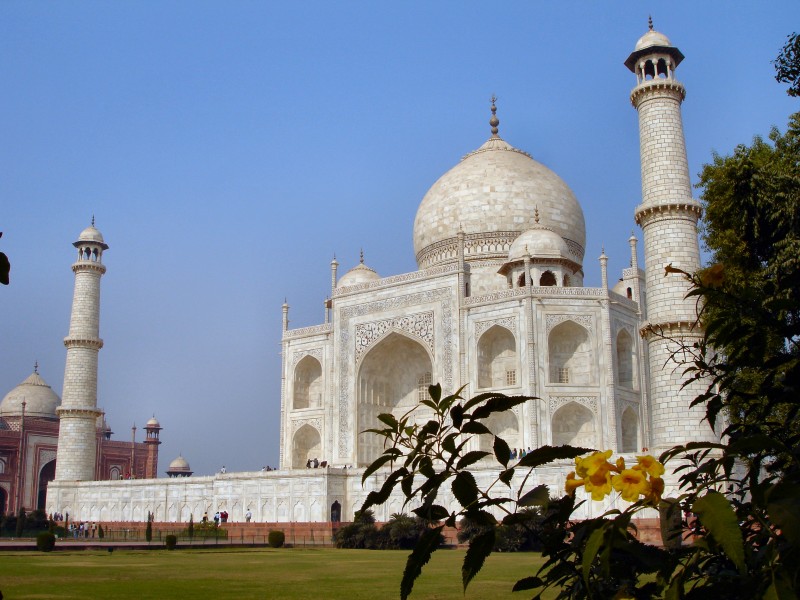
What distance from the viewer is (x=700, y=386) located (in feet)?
51.0

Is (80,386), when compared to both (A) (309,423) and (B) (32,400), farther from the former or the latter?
(B) (32,400)

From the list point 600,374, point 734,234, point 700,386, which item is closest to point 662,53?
point 734,234

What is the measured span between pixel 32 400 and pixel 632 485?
47861mm

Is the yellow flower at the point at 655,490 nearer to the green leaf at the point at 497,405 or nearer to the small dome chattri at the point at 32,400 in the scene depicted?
the green leaf at the point at 497,405

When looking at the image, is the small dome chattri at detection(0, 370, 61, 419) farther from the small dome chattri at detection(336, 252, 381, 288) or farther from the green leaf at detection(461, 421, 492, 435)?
the green leaf at detection(461, 421, 492, 435)

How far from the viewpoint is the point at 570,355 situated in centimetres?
2605

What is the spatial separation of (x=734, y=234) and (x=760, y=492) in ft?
43.8

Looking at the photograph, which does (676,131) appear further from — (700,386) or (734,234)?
(700,386)

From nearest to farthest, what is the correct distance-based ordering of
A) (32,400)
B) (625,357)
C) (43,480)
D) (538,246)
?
(625,357)
(538,246)
(43,480)
(32,400)

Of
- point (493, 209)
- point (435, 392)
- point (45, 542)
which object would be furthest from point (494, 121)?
point (435, 392)

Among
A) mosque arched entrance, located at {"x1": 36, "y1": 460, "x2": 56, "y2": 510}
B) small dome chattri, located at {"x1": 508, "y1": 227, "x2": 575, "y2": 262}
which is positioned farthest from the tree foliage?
mosque arched entrance, located at {"x1": 36, "y1": 460, "x2": 56, "y2": 510}

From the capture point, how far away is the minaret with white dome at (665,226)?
52.1 feet

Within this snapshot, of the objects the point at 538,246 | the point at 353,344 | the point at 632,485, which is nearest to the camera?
the point at 632,485

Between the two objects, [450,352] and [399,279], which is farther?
[399,279]
